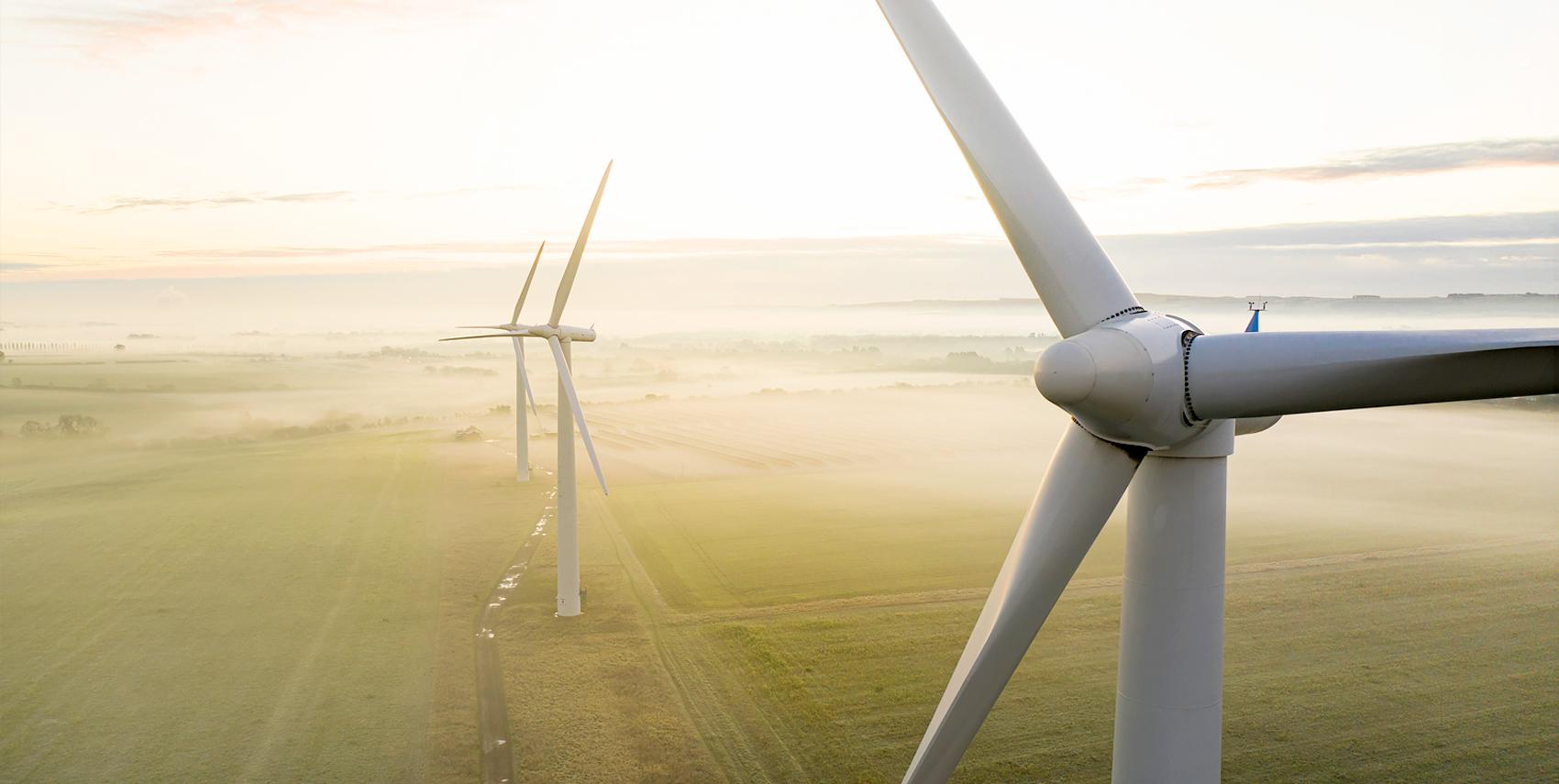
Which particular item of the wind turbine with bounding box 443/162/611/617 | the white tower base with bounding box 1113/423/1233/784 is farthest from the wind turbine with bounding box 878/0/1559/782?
the wind turbine with bounding box 443/162/611/617

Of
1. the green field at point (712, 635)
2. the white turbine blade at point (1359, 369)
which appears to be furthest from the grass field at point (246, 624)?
the white turbine blade at point (1359, 369)

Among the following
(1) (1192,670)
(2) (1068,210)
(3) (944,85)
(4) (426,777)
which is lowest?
(4) (426,777)

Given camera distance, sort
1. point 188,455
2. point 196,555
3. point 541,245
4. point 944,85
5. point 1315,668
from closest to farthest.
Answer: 1. point 944,85
2. point 1315,668
3. point 196,555
4. point 541,245
5. point 188,455

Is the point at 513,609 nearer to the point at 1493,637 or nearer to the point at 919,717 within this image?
the point at 919,717

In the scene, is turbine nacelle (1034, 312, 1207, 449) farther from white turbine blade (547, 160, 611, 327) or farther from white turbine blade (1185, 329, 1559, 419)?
white turbine blade (547, 160, 611, 327)

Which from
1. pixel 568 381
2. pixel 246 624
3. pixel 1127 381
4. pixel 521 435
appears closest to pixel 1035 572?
pixel 1127 381

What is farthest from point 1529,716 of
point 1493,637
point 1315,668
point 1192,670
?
point 1192,670
